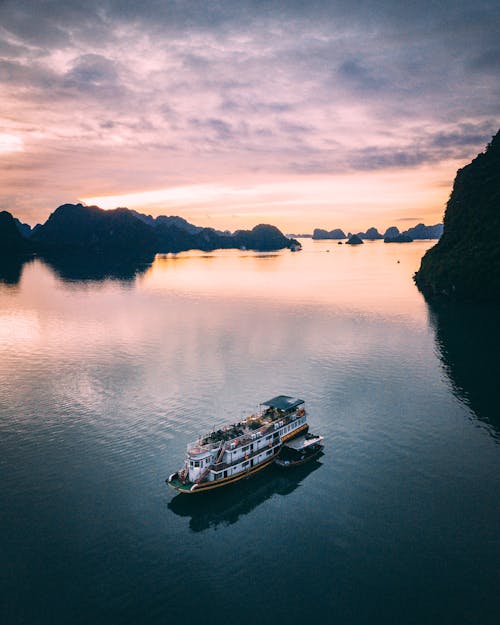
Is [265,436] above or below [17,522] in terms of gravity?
above

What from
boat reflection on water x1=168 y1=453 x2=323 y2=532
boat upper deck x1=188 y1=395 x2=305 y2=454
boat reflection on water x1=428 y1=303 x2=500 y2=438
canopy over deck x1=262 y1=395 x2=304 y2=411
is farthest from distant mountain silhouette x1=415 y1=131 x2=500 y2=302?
boat reflection on water x1=168 y1=453 x2=323 y2=532

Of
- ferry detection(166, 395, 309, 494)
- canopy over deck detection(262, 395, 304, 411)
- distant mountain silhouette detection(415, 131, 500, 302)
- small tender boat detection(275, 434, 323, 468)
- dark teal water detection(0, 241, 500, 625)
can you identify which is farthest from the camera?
distant mountain silhouette detection(415, 131, 500, 302)

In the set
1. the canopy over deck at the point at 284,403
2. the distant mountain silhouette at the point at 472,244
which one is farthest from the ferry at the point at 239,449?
the distant mountain silhouette at the point at 472,244

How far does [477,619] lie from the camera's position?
109 feet

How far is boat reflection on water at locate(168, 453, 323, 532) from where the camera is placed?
153ft

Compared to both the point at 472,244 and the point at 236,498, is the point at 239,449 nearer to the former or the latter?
the point at 236,498

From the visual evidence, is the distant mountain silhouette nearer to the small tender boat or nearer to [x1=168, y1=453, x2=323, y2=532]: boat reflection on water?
the small tender boat

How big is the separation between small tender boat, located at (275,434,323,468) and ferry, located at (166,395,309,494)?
3.49ft

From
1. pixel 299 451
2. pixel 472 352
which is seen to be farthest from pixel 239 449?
pixel 472 352

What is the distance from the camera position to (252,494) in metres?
51.2

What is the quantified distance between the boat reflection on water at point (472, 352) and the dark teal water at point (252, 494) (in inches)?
25.0

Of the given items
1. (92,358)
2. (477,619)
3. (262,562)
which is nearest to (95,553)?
(262,562)

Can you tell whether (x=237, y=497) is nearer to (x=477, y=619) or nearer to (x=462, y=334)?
(x=477, y=619)

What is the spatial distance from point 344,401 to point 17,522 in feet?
179
